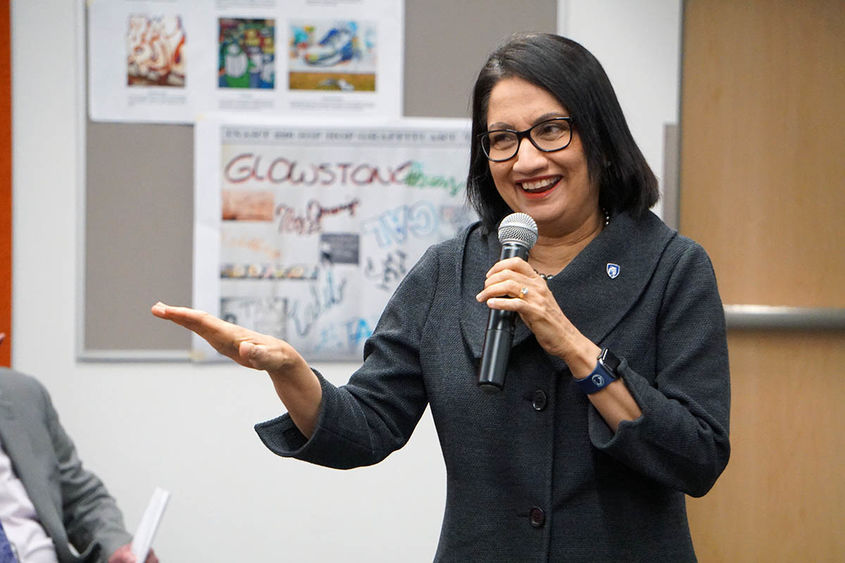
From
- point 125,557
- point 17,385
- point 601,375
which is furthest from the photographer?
point 17,385

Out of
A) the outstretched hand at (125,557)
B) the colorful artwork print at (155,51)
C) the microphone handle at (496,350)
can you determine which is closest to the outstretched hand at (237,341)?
the microphone handle at (496,350)

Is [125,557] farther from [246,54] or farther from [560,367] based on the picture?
[246,54]

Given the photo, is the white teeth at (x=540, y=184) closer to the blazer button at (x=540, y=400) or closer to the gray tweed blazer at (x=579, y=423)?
the gray tweed blazer at (x=579, y=423)

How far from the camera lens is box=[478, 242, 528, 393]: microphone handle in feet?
3.44

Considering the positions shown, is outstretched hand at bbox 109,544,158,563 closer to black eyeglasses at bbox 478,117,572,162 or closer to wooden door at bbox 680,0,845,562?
black eyeglasses at bbox 478,117,572,162

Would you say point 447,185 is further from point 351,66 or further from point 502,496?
point 502,496

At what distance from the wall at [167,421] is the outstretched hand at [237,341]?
5.18ft

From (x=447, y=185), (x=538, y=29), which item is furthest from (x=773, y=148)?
(x=447, y=185)

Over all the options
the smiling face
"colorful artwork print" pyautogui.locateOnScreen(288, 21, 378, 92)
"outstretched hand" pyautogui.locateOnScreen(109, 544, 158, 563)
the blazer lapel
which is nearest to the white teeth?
the smiling face

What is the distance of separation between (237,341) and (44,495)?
115cm

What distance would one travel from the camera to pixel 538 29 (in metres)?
2.66

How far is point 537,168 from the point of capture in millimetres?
1176

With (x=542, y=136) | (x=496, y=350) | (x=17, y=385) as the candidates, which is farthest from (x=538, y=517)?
(x=17, y=385)

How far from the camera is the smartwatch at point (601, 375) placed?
1.05 meters
